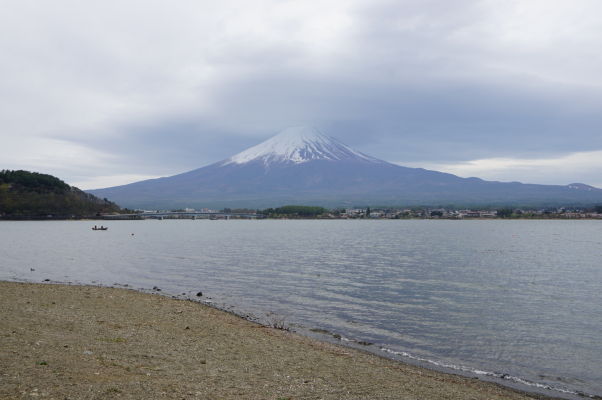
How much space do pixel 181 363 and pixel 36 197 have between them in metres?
180

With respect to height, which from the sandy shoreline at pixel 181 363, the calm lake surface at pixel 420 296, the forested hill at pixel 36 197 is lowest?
the calm lake surface at pixel 420 296

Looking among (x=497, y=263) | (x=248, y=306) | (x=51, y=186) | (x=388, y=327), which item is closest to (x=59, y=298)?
(x=248, y=306)

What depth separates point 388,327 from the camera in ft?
68.4

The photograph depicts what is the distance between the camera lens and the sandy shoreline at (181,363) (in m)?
9.96

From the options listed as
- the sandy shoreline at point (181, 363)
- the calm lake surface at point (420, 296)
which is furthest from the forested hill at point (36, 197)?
the sandy shoreline at point (181, 363)

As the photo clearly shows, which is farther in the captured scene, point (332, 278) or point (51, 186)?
point (51, 186)

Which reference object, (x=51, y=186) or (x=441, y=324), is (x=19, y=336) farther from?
(x=51, y=186)

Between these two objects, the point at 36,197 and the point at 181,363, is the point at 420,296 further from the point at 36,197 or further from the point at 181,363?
the point at 36,197

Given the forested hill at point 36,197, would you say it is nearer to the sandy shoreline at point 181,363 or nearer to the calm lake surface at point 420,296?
the calm lake surface at point 420,296

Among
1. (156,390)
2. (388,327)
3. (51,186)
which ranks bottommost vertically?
(388,327)

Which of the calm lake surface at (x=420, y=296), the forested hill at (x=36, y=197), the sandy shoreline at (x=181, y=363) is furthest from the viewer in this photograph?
the forested hill at (x=36, y=197)

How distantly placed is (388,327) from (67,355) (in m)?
13.0

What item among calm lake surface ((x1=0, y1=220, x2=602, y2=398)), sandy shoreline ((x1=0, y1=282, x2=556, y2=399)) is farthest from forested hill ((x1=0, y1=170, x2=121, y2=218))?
sandy shoreline ((x1=0, y1=282, x2=556, y2=399))

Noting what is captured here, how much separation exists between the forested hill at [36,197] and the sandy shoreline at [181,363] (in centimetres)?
16669
